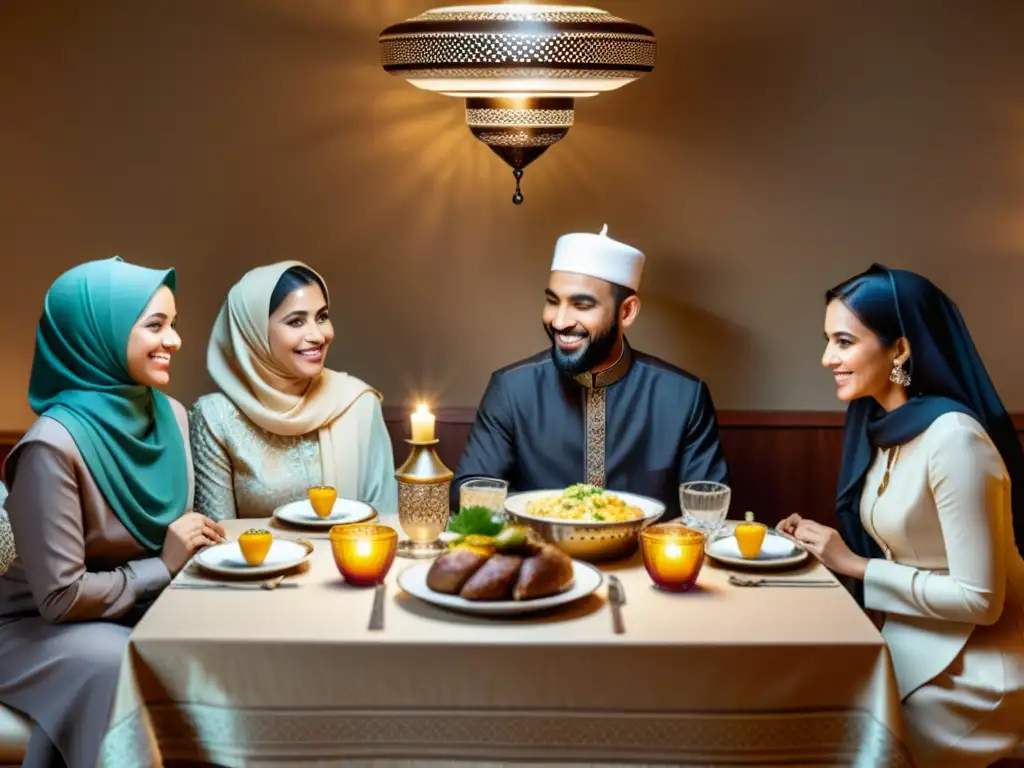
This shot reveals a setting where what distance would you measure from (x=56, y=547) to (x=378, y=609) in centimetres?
75

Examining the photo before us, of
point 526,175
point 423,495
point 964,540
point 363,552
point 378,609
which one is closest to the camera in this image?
point 378,609

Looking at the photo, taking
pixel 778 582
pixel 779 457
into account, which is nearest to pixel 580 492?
pixel 778 582

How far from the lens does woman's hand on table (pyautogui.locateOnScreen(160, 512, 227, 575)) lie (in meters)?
2.92

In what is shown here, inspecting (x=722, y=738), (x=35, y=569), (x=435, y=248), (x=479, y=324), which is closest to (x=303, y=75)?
(x=435, y=248)

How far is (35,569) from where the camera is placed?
277cm

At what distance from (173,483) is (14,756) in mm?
697

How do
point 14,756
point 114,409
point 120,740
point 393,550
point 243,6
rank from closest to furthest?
point 120,740 < point 393,550 < point 14,756 < point 114,409 < point 243,6

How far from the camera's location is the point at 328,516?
3111mm

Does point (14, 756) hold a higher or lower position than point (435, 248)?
lower

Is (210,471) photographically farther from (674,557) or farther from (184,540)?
(674,557)

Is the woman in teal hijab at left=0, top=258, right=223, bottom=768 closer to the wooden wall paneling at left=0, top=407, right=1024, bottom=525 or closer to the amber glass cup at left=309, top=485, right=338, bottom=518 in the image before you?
the amber glass cup at left=309, top=485, right=338, bottom=518

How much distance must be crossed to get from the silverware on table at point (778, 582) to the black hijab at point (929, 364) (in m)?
0.43

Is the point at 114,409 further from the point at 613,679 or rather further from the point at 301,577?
the point at 613,679

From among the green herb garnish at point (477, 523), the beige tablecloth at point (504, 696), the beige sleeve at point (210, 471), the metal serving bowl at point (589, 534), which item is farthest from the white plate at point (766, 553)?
the beige sleeve at point (210, 471)
